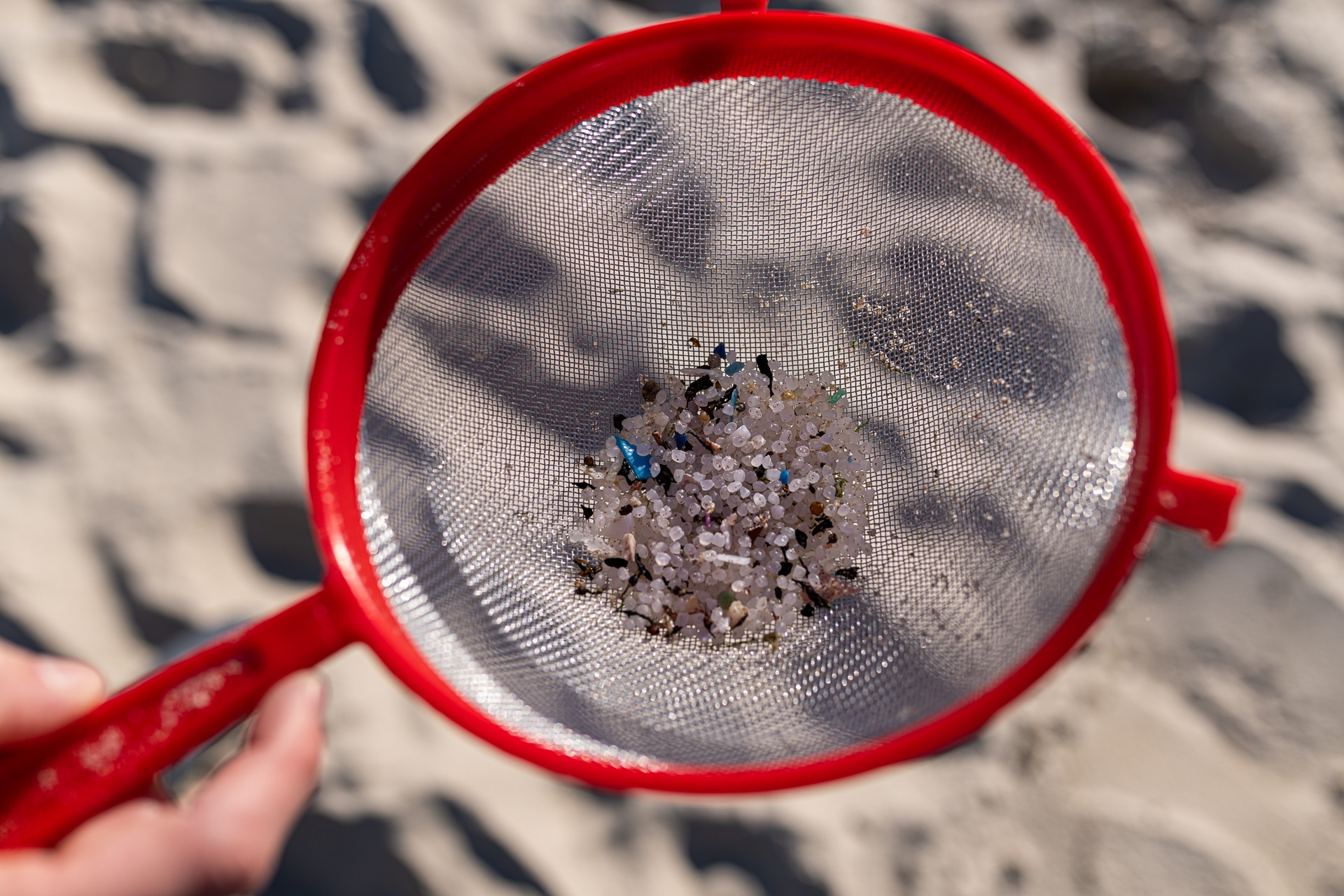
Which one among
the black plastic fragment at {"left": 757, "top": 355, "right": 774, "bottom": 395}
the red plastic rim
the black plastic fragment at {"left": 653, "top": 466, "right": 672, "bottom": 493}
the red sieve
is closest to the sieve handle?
the red sieve

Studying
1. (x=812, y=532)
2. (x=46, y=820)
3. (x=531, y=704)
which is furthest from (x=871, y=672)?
(x=46, y=820)

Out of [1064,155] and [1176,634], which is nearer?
[1064,155]

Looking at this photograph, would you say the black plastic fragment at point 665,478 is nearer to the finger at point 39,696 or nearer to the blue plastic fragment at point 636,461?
the blue plastic fragment at point 636,461

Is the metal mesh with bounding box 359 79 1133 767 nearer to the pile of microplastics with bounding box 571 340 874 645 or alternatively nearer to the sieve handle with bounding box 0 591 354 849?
the pile of microplastics with bounding box 571 340 874 645

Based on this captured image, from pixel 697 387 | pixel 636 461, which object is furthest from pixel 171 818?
pixel 697 387

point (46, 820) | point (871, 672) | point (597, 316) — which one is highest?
point (597, 316)

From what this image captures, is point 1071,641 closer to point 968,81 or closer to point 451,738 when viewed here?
point 968,81

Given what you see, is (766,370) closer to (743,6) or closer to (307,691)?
(743,6)
